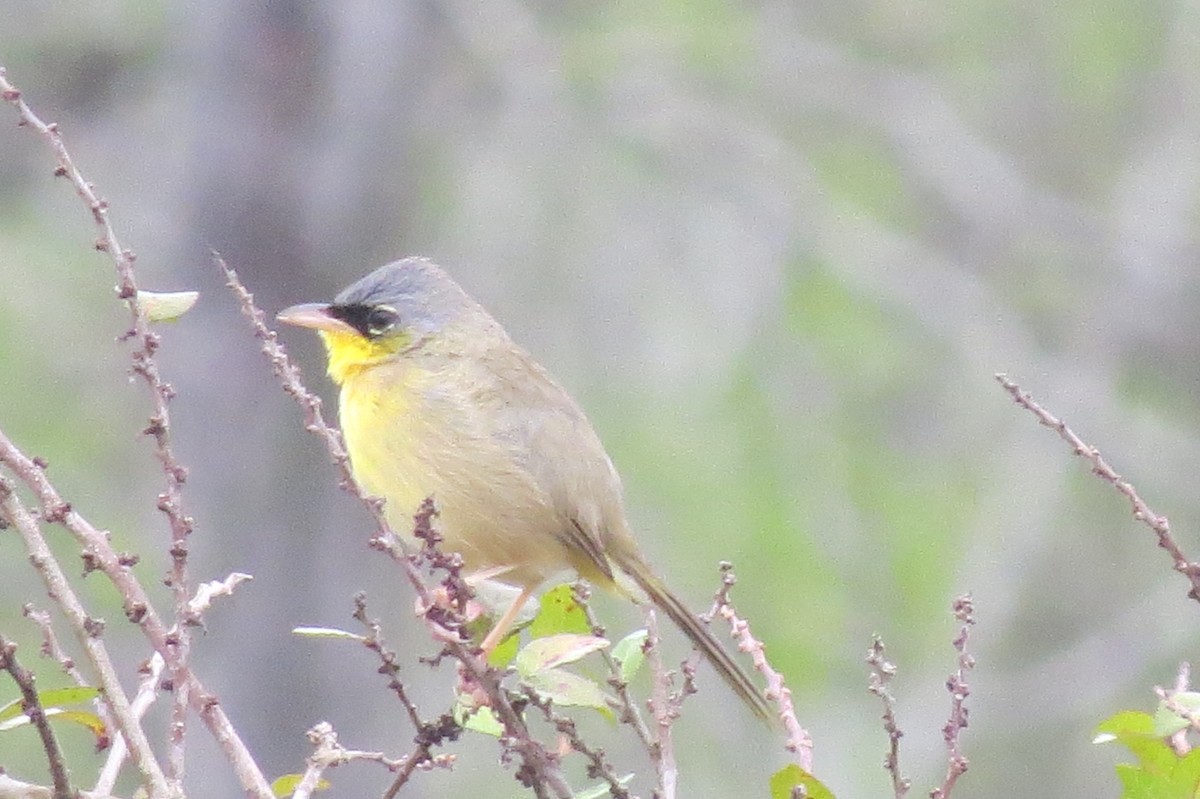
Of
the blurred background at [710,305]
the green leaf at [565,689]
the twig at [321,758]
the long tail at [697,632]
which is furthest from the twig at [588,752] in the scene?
the blurred background at [710,305]

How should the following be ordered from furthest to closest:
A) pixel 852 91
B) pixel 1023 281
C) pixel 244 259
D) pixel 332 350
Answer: pixel 1023 281
pixel 852 91
pixel 244 259
pixel 332 350

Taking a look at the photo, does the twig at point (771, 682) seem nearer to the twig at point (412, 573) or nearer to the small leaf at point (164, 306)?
the twig at point (412, 573)

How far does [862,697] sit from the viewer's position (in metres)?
10.8

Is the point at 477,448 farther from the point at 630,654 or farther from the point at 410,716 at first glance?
the point at 410,716

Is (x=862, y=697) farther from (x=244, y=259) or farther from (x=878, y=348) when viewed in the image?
(x=244, y=259)

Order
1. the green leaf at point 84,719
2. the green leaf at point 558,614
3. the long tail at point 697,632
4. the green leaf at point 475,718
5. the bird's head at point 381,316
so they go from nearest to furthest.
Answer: the green leaf at point 84,719
the green leaf at point 475,718
the green leaf at point 558,614
the long tail at point 697,632
the bird's head at point 381,316

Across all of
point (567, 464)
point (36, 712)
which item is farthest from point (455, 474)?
point (36, 712)

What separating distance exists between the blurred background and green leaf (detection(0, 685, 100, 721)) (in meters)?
6.02

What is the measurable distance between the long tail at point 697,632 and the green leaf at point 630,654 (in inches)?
34.0

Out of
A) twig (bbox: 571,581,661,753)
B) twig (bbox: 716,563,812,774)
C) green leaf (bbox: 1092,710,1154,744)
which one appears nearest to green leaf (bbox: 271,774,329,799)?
twig (bbox: 571,581,661,753)

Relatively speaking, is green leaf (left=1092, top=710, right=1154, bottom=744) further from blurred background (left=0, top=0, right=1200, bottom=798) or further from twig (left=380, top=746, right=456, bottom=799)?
blurred background (left=0, top=0, right=1200, bottom=798)

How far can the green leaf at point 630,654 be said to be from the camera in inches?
121

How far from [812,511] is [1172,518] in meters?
2.37

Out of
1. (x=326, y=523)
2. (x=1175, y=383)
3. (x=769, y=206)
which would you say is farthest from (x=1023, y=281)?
(x=326, y=523)
